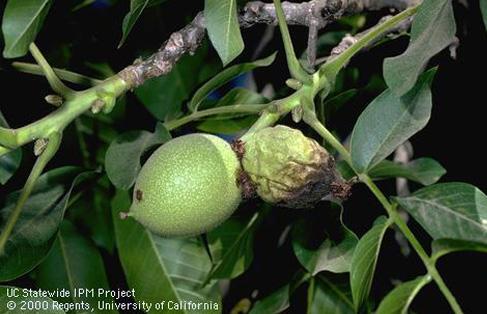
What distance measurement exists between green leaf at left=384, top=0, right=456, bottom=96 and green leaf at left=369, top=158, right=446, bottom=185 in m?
0.35

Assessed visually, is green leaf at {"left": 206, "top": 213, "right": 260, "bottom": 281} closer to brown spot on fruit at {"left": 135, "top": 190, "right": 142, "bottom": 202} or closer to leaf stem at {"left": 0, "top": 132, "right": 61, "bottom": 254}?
brown spot on fruit at {"left": 135, "top": 190, "right": 142, "bottom": 202}

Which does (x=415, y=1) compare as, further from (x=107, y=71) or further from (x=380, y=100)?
(x=107, y=71)

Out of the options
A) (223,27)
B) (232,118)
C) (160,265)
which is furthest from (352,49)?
(160,265)

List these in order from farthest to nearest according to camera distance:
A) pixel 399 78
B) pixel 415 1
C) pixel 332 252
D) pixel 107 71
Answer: pixel 107 71, pixel 415 1, pixel 332 252, pixel 399 78

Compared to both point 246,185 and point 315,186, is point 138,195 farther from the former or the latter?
point 315,186

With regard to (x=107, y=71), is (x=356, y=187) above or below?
below

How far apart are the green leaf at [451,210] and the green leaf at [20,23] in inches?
25.5

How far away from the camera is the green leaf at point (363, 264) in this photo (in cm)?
108

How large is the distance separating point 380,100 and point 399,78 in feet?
0.34

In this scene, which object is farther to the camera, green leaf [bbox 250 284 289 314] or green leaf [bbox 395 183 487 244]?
green leaf [bbox 250 284 289 314]

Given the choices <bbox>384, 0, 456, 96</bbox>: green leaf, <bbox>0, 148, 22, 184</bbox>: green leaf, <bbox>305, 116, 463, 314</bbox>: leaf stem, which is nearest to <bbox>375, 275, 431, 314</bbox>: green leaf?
<bbox>305, 116, 463, 314</bbox>: leaf stem

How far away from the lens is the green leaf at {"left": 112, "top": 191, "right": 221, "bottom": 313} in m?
1.45

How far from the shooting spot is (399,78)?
1.06 m

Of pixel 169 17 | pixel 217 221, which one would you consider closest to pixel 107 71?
pixel 169 17
